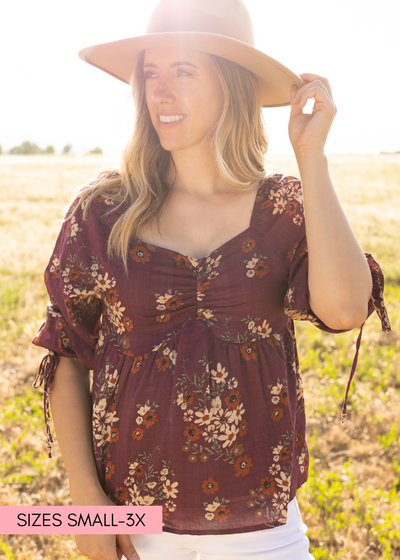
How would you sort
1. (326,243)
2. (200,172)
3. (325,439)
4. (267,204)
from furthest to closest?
1. (325,439)
2. (200,172)
3. (267,204)
4. (326,243)

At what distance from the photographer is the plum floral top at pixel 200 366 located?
1.62 m

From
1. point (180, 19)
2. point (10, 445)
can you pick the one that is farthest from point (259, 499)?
point (10, 445)

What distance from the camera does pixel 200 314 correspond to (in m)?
1.68

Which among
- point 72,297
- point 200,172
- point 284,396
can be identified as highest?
point 200,172

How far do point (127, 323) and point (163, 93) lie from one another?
2.68 feet

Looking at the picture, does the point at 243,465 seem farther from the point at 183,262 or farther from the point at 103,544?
the point at 183,262

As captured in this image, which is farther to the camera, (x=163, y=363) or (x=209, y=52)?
(x=209, y=52)

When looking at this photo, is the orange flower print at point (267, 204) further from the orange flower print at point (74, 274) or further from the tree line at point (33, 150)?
the tree line at point (33, 150)

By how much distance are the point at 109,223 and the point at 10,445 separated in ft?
7.58

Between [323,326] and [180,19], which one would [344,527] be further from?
[180,19]

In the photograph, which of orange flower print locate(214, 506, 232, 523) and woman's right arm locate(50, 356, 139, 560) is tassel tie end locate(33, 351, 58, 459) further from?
orange flower print locate(214, 506, 232, 523)

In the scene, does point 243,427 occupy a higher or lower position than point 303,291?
lower

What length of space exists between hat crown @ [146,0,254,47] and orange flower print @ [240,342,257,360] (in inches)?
42.3

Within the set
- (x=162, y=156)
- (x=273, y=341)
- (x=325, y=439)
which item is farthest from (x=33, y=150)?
(x=273, y=341)
